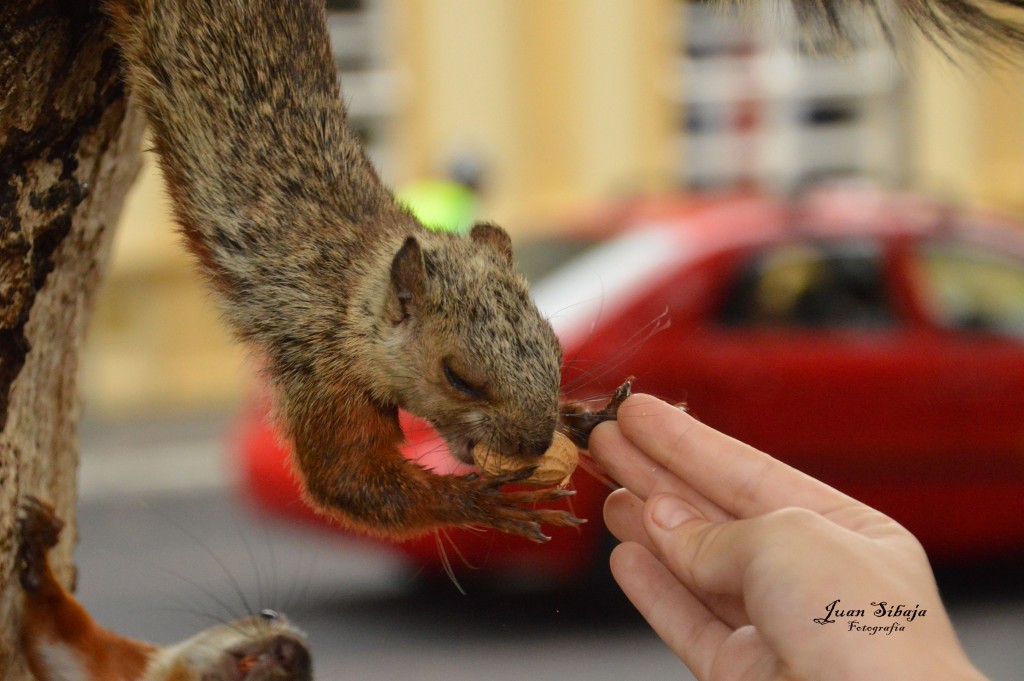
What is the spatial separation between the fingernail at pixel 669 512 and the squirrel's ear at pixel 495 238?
20.5 inches

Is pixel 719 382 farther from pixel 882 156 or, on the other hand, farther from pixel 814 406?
pixel 882 156

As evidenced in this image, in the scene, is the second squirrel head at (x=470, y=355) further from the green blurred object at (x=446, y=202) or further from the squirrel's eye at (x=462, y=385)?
the green blurred object at (x=446, y=202)

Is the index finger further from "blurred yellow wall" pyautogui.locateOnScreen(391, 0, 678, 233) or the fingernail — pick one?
"blurred yellow wall" pyautogui.locateOnScreen(391, 0, 678, 233)

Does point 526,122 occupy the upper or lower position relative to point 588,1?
lower

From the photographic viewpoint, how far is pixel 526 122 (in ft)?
41.0

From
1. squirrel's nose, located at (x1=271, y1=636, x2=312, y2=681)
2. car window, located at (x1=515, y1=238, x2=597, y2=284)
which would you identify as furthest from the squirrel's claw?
car window, located at (x1=515, y1=238, x2=597, y2=284)

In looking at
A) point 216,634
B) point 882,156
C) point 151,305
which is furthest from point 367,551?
point 882,156

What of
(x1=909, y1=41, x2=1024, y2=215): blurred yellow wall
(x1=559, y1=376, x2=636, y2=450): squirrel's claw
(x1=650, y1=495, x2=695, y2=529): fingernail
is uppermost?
(x1=559, y1=376, x2=636, y2=450): squirrel's claw

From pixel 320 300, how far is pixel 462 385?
0.24 meters

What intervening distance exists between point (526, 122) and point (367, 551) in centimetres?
752

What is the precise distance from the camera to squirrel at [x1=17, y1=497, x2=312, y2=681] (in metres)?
1.92

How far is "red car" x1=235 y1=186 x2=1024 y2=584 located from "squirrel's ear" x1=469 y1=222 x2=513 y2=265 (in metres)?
2.81

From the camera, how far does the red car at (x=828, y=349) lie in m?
5.34

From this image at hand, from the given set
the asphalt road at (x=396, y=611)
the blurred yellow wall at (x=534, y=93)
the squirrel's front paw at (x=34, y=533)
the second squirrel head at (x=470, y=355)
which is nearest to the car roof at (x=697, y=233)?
the asphalt road at (x=396, y=611)
